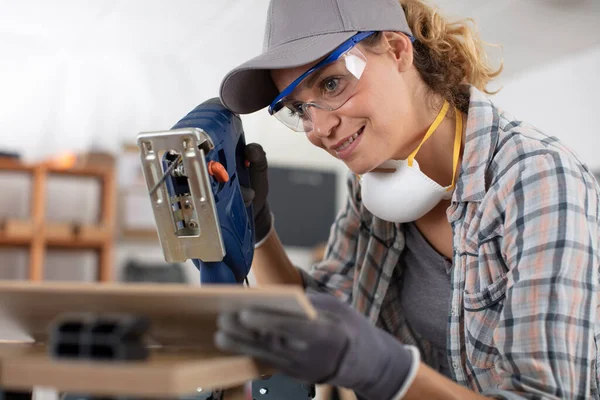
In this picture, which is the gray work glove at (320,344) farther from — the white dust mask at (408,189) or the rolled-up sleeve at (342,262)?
the rolled-up sleeve at (342,262)

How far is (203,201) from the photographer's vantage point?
46.5 inches

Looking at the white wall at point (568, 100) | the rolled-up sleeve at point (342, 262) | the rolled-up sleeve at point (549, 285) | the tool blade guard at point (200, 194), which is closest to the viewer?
the rolled-up sleeve at point (549, 285)

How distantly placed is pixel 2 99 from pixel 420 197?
4132 millimetres

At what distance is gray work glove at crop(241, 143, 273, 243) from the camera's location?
1.47 meters

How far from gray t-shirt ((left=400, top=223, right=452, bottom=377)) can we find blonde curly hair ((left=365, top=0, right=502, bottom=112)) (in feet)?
1.17

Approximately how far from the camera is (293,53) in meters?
1.26

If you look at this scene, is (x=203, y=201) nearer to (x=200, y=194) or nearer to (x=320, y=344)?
(x=200, y=194)

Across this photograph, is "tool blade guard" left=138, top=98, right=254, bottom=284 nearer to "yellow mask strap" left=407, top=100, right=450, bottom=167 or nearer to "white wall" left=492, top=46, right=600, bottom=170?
"yellow mask strap" left=407, top=100, right=450, bottom=167

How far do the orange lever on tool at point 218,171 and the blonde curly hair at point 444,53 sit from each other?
1.87 feet

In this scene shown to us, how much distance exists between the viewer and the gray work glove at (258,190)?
1467mm

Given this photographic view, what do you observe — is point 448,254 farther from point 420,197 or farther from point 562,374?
point 562,374

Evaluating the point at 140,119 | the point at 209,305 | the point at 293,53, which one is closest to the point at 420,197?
the point at 293,53

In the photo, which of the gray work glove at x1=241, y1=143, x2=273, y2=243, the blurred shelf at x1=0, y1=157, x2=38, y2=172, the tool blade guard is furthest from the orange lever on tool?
the blurred shelf at x1=0, y1=157, x2=38, y2=172

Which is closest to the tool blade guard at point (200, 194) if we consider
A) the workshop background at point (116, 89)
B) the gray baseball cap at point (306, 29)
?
the gray baseball cap at point (306, 29)
